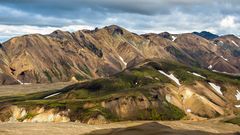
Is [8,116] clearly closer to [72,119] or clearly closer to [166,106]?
[72,119]

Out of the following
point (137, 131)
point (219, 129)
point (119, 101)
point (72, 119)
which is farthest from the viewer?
point (119, 101)

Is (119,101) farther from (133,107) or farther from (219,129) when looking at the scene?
(219,129)

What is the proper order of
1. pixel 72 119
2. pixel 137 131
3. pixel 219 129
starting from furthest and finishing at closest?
pixel 72 119, pixel 219 129, pixel 137 131

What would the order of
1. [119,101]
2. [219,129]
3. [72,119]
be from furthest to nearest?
[119,101] → [72,119] → [219,129]

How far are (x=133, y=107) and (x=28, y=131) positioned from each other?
3300 inches

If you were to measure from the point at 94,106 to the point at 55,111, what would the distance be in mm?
17251

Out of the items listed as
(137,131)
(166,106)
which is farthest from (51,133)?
(166,106)

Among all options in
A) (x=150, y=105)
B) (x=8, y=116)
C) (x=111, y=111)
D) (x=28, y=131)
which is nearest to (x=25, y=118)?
(x=8, y=116)

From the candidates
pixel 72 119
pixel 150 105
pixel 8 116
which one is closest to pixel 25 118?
pixel 8 116

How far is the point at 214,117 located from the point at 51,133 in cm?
10453

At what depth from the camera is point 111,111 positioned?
585ft

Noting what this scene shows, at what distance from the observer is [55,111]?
579 ft

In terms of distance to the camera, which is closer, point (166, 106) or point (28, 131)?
point (28, 131)

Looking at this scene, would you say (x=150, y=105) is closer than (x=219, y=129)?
No
